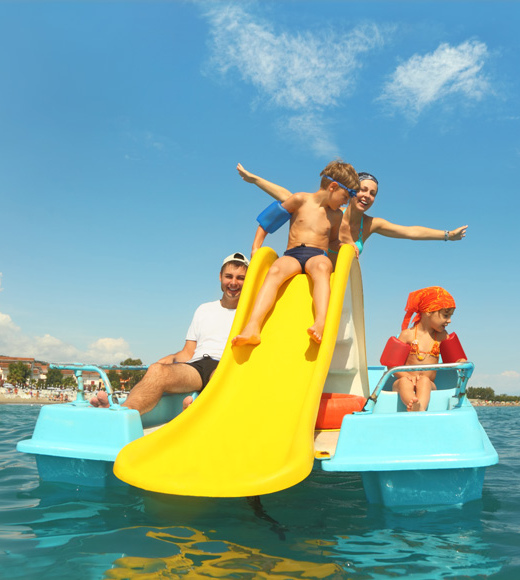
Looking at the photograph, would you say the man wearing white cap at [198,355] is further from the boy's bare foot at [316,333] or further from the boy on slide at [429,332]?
the boy on slide at [429,332]

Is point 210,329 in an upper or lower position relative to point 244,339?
upper

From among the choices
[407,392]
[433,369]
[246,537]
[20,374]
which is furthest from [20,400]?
[433,369]

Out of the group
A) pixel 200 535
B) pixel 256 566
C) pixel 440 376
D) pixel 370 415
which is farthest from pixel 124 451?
pixel 440 376

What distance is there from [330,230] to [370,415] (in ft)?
7.17

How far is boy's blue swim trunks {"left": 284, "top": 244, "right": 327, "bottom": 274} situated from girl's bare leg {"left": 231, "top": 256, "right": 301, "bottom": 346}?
0.05 metres

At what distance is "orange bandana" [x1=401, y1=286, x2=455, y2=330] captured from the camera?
422cm

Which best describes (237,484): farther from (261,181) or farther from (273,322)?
(261,181)

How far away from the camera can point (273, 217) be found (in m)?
4.59

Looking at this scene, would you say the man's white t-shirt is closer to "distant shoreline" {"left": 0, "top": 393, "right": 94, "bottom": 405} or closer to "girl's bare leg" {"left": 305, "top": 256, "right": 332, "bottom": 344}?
"girl's bare leg" {"left": 305, "top": 256, "right": 332, "bottom": 344}

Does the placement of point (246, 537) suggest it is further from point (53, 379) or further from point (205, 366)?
point (53, 379)

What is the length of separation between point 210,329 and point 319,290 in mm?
1205

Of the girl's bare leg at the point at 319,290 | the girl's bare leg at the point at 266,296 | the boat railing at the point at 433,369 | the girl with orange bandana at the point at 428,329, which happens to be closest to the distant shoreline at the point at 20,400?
the girl's bare leg at the point at 266,296

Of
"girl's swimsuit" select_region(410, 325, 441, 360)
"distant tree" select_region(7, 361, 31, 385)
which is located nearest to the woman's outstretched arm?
"girl's swimsuit" select_region(410, 325, 441, 360)

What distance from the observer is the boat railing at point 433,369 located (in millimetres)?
2771
